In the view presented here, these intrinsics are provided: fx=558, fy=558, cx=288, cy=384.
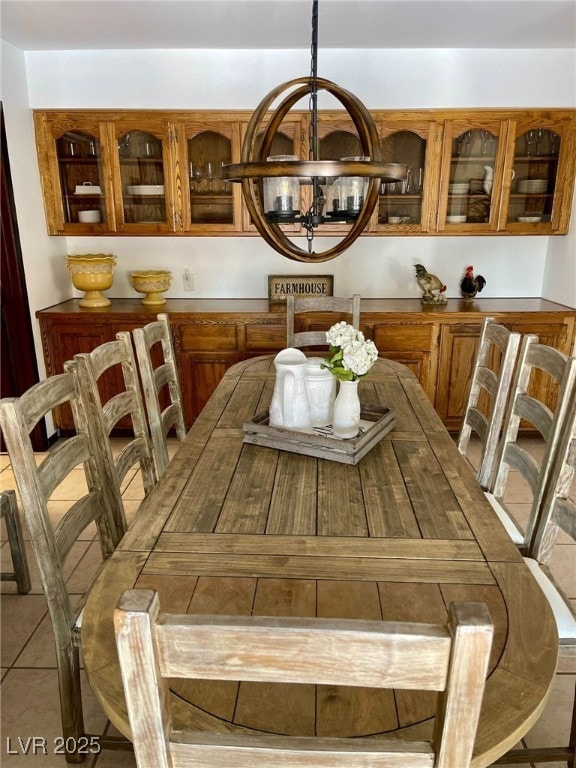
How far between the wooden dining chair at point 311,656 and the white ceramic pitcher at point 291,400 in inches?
47.5

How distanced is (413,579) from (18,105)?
11.6 ft

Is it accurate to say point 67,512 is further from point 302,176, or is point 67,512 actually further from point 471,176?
point 471,176

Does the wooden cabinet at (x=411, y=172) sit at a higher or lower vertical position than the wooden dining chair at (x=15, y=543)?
higher

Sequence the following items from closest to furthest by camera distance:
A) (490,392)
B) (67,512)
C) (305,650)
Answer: (305,650)
(67,512)
(490,392)

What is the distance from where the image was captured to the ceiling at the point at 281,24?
275 centimetres

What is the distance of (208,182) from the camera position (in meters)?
3.59

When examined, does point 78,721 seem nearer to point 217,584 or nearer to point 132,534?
point 132,534

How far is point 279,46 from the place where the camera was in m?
3.41

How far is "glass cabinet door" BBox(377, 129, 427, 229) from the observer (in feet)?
11.5

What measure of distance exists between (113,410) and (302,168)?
3.38ft

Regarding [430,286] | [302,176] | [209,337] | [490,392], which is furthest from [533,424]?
[209,337]

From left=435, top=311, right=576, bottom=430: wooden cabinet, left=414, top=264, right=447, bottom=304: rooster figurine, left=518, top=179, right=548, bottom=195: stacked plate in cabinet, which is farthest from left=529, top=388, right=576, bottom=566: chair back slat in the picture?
left=518, top=179, right=548, bottom=195: stacked plate in cabinet

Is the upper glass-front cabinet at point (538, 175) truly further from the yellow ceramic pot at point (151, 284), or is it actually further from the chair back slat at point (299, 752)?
the chair back slat at point (299, 752)

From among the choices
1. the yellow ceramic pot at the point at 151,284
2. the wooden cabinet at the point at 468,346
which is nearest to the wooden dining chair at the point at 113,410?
the yellow ceramic pot at the point at 151,284
